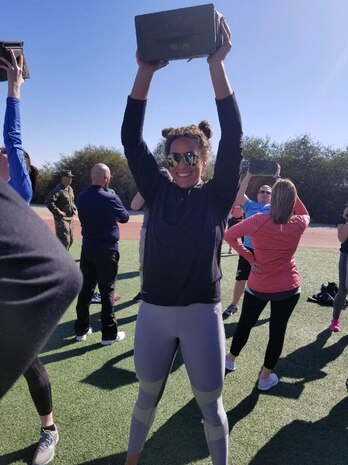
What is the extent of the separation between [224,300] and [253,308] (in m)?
2.87

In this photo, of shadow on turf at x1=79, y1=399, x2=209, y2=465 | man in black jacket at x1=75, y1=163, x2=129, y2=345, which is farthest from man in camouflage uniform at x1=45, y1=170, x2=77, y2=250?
shadow on turf at x1=79, y1=399, x2=209, y2=465

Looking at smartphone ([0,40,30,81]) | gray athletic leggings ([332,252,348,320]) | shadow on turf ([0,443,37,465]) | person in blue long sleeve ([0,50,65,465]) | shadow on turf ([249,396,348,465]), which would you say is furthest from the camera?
gray athletic leggings ([332,252,348,320])

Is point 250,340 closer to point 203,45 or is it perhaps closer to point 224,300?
point 224,300

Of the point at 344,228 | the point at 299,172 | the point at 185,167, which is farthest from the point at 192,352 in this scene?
the point at 299,172

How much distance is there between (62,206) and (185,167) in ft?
19.5

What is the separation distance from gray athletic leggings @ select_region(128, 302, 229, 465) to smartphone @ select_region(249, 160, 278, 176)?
2089 mm

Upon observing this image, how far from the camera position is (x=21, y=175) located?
2.23 metres

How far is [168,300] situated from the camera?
2.08m

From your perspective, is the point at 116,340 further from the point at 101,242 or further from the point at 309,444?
the point at 309,444

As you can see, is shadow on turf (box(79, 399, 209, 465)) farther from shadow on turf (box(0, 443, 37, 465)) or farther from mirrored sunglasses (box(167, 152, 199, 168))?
mirrored sunglasses (box(167, 152, 199, 168))

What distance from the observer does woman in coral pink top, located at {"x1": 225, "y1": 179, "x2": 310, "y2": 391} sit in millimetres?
3236

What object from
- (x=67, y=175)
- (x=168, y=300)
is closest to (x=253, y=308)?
(x=168, y=300)

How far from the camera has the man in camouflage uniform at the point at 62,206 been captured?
745 cm

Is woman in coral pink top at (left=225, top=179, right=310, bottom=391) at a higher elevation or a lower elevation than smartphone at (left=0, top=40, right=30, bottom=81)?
lower
